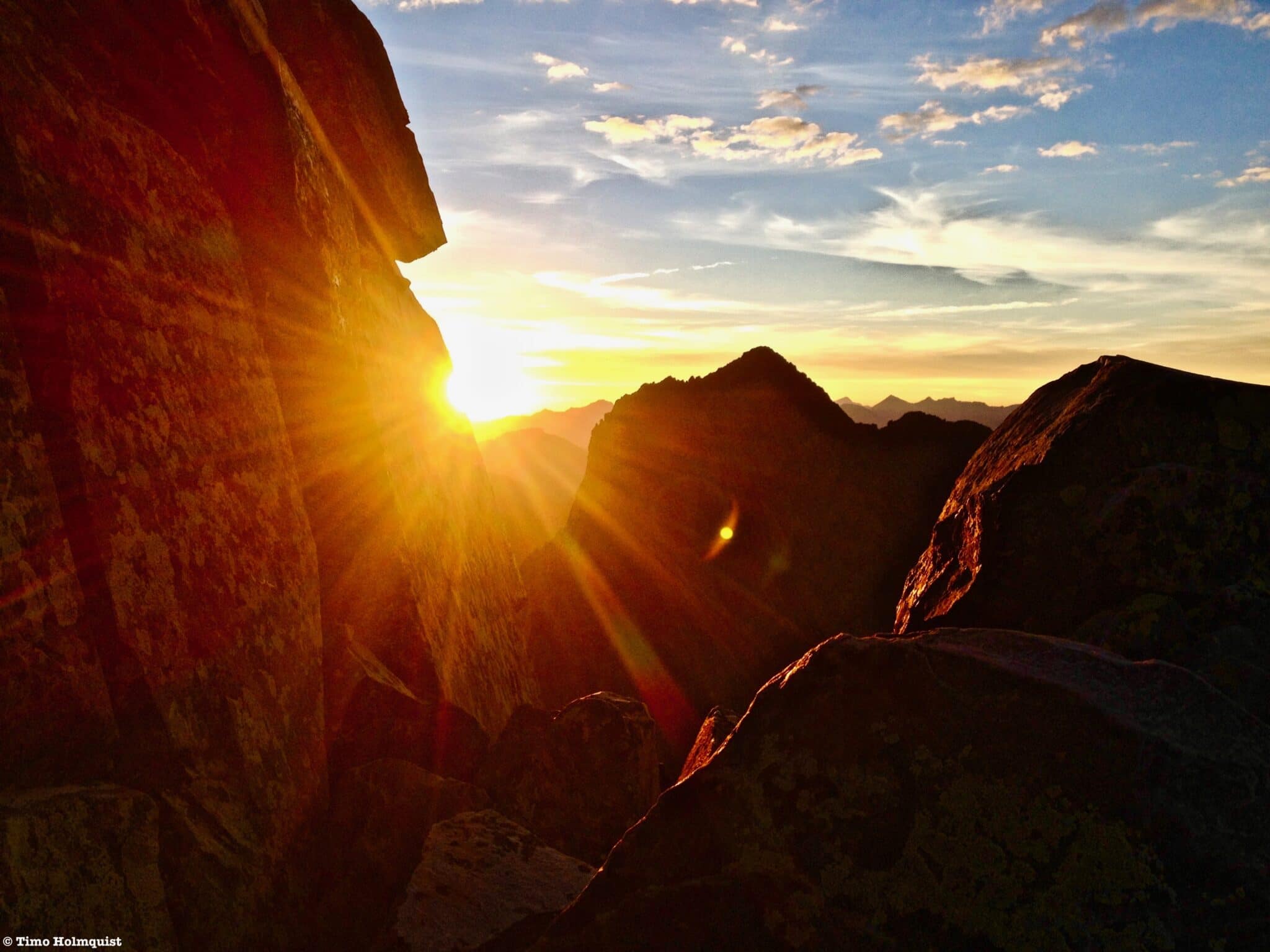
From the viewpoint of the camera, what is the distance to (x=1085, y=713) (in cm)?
344

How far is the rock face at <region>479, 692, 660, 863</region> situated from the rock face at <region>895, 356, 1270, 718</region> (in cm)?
319

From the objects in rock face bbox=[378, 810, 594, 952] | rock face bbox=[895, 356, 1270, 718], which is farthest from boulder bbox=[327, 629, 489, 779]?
rock face bbox=[895, 356, 1270, 718]

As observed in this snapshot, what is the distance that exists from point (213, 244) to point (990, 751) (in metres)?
6.77

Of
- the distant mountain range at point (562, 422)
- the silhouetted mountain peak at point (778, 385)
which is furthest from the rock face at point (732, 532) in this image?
the distant mountain range at point (562, 422)

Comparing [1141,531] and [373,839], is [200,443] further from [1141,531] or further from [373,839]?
[1141,531]

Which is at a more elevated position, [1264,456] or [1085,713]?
[1264,456]

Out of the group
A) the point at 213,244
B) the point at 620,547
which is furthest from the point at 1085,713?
the point at 620,547

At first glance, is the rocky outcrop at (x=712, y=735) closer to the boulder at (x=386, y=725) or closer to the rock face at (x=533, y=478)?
the boulder at (x=386, y=725)

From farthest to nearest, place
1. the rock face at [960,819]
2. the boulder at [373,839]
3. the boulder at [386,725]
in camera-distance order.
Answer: the boulder at [386,725] < the boulder at [373,839] < the rock face at [960,819]

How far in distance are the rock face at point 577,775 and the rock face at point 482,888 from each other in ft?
2.56

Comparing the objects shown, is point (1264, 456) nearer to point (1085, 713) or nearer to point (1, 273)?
point (1085, 713)

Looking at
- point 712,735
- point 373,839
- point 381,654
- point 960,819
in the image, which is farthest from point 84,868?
point 712,735

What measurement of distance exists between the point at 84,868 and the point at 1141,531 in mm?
6177

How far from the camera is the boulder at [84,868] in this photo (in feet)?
11.2
